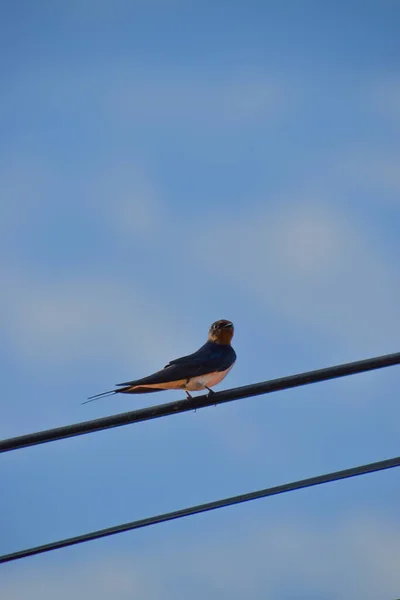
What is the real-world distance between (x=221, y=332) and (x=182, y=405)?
3436mm

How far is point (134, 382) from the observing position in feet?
19.5

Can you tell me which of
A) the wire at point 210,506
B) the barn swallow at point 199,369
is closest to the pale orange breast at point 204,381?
the barn swallow at point 199,369

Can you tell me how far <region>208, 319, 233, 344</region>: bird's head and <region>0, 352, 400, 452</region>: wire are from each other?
3308 millimetres

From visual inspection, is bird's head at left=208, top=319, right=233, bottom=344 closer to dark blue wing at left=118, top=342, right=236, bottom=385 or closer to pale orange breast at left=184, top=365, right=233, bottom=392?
dark blue wing at left=118, top=342, right=236, bottom=385

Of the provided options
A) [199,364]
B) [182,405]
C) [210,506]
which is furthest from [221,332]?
[210,506]

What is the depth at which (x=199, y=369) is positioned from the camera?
23.2 ft

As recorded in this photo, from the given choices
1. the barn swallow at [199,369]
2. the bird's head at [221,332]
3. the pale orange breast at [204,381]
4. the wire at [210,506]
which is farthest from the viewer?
the bird's head at [221,332]

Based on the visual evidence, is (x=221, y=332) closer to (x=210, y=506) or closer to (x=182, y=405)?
(x=182, y=405)

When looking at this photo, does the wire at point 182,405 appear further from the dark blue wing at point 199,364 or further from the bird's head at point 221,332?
the bird's head at point 221,332

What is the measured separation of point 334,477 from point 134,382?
2.11 meters

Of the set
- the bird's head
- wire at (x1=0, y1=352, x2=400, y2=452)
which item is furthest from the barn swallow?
wire at (x1=0, y1=352, x2=400, y2=452)

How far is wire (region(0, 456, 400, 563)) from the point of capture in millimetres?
3990

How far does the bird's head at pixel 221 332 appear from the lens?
25.9ft

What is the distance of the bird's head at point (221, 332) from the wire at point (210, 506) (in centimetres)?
378
